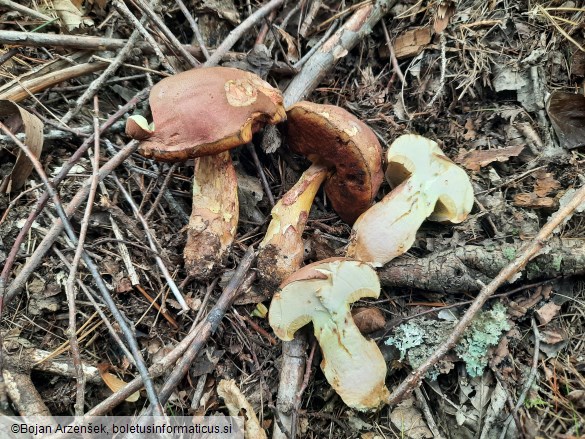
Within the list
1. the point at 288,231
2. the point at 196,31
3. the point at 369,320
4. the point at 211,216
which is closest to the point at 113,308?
the point at 211,216

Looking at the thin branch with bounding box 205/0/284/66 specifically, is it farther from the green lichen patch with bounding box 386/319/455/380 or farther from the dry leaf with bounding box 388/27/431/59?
the green lichen patch with bounding box 386/319/455/380

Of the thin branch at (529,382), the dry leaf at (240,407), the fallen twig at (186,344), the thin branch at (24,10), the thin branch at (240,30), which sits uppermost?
the thin branch at (24,10)

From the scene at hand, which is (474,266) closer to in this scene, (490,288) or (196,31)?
(490,288)

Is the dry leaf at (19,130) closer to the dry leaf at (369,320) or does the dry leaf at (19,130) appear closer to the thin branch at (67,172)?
the thin branch at (67,172)

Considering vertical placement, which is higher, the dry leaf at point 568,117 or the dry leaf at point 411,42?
the dry leaf at point 411,42

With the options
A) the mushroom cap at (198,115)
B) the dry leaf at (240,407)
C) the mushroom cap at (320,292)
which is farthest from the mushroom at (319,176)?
the dry leaf at (240,407)

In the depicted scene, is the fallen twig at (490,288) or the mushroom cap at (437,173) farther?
the mushroom cap at (437,173)

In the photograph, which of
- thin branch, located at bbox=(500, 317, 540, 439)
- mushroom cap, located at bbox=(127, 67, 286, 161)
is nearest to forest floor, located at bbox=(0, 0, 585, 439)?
thin branch, located at bbox=(500, 317, 540, 439)
